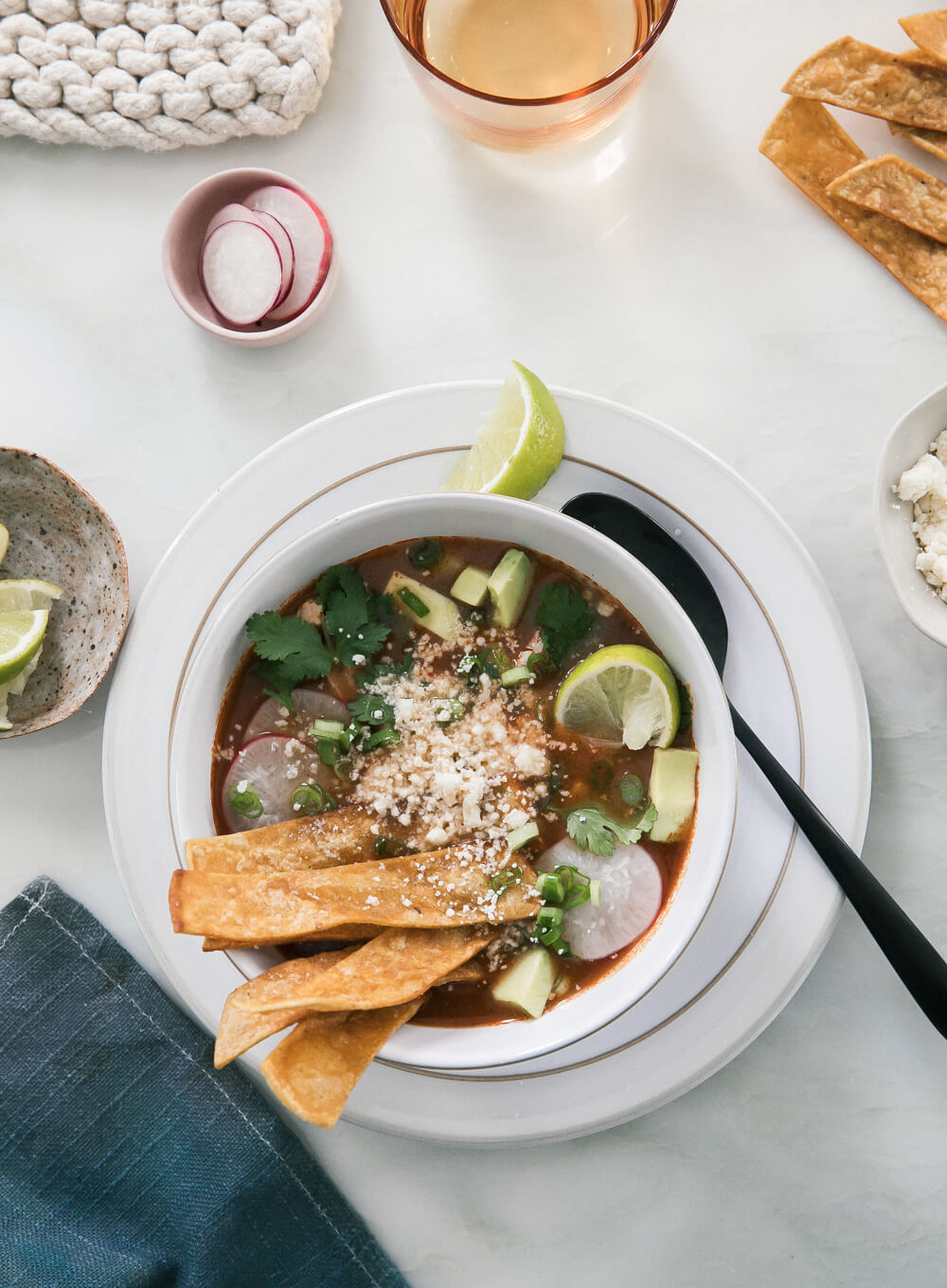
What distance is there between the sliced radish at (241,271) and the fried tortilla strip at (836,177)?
3.62 ft

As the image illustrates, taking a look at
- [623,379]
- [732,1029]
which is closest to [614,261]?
[623,379]

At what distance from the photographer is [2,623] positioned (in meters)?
2.12

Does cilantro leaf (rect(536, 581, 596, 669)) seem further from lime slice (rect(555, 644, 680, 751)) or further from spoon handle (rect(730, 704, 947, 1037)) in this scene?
spoon handle (rect(730, 704, 947, 1037))

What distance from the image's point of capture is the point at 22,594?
2.19 metres

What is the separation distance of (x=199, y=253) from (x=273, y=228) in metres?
0.20

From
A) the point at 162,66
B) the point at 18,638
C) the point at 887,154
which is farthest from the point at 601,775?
the point at 162,66

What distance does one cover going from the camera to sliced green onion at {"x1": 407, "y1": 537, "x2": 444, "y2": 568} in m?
1.89

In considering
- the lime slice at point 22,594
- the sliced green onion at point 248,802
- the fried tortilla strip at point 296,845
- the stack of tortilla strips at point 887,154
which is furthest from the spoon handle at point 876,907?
the lime slice at point 22,594

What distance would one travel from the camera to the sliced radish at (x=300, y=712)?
1.89 meters

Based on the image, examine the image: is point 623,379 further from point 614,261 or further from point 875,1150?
point 875,1150

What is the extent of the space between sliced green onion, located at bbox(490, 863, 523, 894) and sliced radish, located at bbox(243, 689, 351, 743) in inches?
15.8

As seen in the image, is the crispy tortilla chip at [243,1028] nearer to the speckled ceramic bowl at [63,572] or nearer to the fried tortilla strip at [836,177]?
the speckled ceramic bowl at [63,572]

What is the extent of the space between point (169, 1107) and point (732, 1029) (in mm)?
1243

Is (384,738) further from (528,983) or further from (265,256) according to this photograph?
(265,256)
